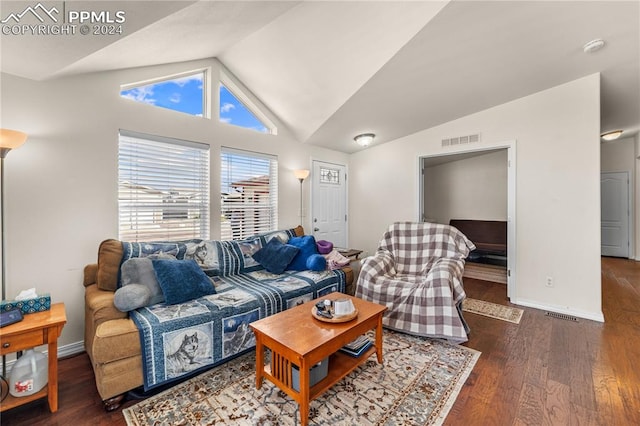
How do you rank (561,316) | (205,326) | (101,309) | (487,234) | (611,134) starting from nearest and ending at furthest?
(101,309) → (205,326) → (561,316) → (611,134) → (487,234)

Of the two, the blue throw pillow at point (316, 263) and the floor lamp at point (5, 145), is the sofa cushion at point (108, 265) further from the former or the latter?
the blue throw pillow at point (316, 263)

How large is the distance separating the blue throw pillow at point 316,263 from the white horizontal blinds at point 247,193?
1.08m

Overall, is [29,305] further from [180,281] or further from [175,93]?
[175,93]

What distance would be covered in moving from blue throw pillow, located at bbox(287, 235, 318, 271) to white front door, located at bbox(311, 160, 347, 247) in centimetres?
107

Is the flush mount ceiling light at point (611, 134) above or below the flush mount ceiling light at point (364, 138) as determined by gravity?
above

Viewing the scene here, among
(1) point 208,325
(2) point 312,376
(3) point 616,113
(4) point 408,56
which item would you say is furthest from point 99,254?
(3) point 616,113

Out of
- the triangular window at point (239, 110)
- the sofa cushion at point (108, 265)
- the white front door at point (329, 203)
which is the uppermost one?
the triangular window at point (239, 110)

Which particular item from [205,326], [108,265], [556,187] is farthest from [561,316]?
[108,265]

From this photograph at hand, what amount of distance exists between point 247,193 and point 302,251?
1142 mm

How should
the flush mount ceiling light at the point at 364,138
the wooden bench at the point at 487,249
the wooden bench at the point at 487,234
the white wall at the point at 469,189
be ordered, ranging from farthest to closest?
the white wall at the point at 469,189
the wooden bench at the point at 487,234
the wooden bench at the point at 487,249
the flush mount ceiling light at the point at 364,138

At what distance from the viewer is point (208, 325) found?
1981 millimetres

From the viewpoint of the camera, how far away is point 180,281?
86.2 inches

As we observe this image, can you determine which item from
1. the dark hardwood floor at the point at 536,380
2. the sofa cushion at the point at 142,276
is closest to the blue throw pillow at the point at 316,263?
the sofa cushion at the point at 142,276

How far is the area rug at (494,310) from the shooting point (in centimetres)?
299
